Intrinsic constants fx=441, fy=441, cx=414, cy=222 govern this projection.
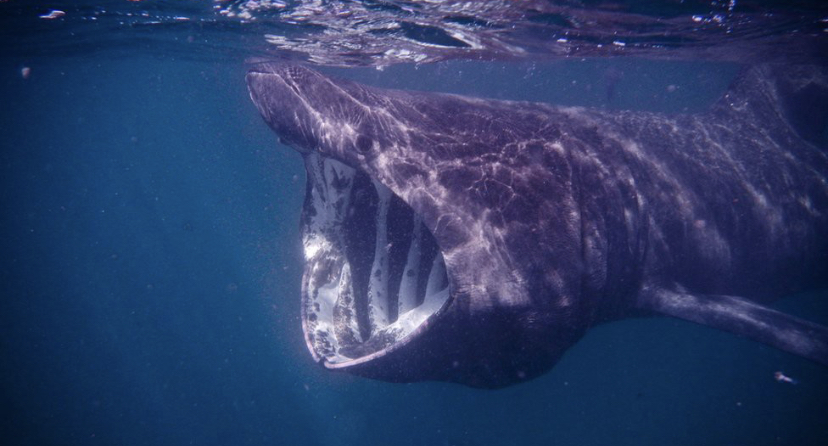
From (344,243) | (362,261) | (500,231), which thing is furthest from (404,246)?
(500,231)

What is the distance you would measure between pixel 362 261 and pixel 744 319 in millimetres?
3797

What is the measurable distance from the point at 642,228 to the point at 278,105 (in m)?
3.86

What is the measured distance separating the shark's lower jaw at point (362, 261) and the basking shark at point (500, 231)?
15 millimetres

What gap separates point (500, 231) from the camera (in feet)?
10.7

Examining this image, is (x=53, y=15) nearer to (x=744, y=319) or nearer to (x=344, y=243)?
(x=344, y=243)

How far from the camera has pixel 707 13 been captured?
9.02 m

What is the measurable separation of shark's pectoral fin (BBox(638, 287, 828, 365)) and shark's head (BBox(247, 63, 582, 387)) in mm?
1386

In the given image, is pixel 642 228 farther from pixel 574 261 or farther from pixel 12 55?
pixel 12 55

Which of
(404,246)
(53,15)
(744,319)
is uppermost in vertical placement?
(53,15)

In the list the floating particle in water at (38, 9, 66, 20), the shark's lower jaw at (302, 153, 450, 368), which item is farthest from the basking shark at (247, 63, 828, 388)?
the floating particle in water at (38, 9, 66, 20)

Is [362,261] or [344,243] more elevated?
[344,243]

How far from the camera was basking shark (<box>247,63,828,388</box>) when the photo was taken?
10.6 ft

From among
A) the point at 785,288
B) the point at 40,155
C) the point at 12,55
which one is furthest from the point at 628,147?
the point at 40,155

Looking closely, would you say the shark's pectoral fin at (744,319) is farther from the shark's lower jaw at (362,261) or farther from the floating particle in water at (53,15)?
the floating particle in water at (53,15)
